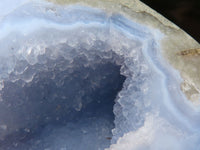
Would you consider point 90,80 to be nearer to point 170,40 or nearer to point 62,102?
point 62,102

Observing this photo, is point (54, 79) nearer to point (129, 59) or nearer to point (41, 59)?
point (41, 59)

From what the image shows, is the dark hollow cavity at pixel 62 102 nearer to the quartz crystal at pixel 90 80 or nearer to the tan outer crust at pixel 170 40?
the quartz crystal at pixel 90 80

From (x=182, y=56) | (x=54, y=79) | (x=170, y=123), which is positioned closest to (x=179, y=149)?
(x=170, y=123)

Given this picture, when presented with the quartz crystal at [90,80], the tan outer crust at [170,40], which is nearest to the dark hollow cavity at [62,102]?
the quartz crystal at [90,80]

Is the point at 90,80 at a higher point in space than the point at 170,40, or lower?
lower

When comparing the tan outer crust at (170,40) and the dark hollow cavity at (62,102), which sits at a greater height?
the tan outer crust at (170,40)

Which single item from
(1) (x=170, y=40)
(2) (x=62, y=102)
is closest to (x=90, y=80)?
(2) (x=62, y=102)
